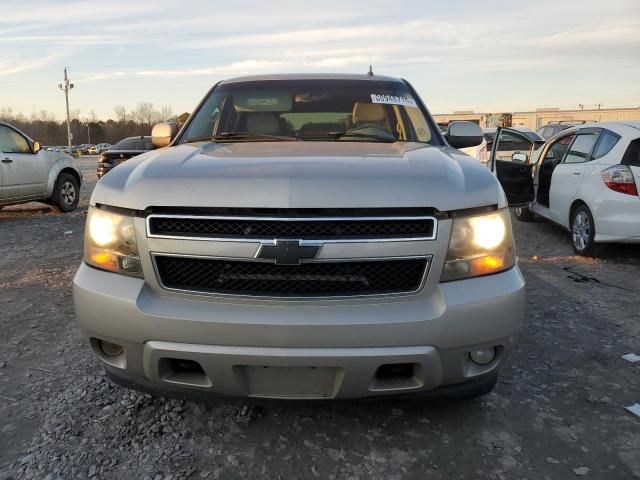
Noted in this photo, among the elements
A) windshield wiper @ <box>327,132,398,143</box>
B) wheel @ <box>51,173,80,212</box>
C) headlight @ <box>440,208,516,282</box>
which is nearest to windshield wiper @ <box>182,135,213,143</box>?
windshield wiper @ <box>327,132,398,143</box>

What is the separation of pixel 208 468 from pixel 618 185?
542 cm

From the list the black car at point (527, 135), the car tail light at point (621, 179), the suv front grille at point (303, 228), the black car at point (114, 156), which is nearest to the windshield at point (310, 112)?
the suv front grille at point (303, 228)

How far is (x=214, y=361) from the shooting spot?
7.11 ft

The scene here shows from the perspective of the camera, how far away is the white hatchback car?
5895mm

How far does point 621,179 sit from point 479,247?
14.8 feet

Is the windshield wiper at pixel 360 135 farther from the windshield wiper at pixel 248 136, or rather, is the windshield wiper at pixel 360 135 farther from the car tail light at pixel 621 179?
the car tail light at pixel 621 179

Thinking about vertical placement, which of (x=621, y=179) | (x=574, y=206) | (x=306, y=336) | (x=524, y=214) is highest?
(x=621, y=179)

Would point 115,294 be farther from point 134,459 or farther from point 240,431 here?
point 240,431

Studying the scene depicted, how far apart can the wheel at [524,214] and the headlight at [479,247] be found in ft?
22.0

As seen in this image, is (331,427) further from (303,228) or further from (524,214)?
(524,214)

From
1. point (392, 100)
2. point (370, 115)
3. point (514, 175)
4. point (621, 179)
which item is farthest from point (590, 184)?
point (370, 115)

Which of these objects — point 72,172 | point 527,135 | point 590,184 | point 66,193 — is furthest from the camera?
point 72,172

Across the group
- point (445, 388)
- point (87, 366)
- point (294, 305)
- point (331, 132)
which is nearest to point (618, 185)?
point (331, 132)

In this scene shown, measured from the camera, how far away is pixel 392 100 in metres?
3.85
